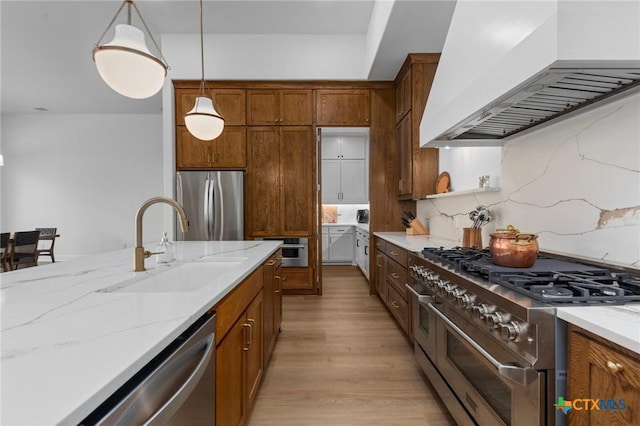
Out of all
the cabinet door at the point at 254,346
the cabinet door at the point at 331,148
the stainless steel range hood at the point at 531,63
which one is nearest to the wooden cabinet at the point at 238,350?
the cabinet door at the point at 254,346

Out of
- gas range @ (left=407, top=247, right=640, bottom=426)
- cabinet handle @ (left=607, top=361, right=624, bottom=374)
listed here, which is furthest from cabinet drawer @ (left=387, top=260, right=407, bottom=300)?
cabinet handle @ (left=607, top=361, right=624, bottom=374)

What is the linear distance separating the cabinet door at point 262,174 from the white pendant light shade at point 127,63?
2535 mm

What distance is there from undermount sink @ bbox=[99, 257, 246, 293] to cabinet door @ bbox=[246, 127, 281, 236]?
237 cm

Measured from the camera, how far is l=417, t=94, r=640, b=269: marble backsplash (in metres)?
1.34

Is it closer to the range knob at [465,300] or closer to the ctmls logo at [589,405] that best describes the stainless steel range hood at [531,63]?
the range knob at [465,300]

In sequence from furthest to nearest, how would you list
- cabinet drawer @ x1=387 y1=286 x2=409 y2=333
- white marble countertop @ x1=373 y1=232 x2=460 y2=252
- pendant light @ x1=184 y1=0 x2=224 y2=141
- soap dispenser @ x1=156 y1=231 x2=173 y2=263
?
cabinet drawer @ x1=387 y1=286 x2=409 y2=333
white marble countertop @ x1=373 y1=232 x2=460 y2=252
pendant light @ x1=184 y1=0 x2=224 y2=141
soap dispenser @ x1=156 y1=231 x2=173 y2=263

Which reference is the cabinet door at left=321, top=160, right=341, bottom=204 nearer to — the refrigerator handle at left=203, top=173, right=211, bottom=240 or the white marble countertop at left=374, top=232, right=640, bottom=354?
the refrigerator handle at left=203, top=173, right=211, bottom=240

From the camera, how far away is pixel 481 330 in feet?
4.22

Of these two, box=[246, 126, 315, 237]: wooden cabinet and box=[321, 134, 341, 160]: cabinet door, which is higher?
box=[321, 134, 341, 160]: cabinet door

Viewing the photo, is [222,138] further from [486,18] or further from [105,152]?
[105,152]

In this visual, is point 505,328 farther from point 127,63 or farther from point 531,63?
point 127,63

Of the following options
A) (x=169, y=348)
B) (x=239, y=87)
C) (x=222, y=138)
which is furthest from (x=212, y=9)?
(x=169, y=348)

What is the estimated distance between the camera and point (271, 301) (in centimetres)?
235

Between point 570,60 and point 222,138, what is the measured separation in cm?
399
